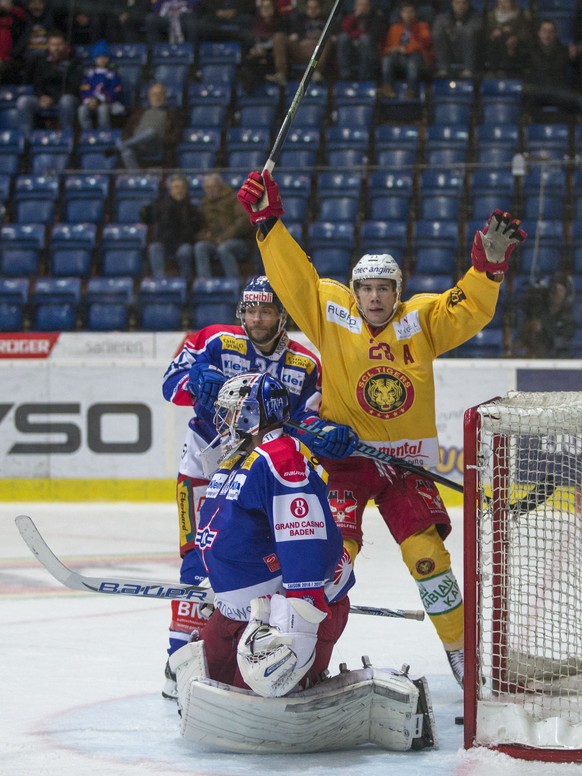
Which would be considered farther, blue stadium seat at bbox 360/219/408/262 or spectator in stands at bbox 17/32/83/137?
spectator in stands at bbox 17/32/83/137

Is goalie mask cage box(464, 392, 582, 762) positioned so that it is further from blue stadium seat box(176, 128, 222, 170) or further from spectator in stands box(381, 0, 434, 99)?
spectator in stands box(381, 0, 434, 99)

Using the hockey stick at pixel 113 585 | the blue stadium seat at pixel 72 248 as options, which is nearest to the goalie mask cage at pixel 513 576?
the hockey stick at pixel 113 585

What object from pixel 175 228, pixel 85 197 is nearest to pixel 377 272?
pixel 175 228

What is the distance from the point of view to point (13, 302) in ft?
27.8

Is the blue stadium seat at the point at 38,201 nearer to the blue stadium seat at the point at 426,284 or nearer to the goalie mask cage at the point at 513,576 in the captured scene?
the blue stadium seat at the point at 426,284

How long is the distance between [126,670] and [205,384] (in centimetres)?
94

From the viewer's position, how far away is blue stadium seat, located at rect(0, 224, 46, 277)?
29.0ft

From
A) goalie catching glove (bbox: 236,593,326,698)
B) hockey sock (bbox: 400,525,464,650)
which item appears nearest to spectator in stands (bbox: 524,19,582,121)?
hockey sock (bbox: 400,525,464,650)

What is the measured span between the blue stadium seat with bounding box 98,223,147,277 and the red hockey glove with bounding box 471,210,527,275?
555 cm

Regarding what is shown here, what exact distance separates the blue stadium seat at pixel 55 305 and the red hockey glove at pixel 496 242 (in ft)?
17.6

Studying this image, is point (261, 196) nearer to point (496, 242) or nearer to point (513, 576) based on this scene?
point (496, 242)

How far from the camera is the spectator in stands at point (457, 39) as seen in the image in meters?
9.91

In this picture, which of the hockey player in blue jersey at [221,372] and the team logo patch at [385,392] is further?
the hockey player in blue jersey at [221,372]

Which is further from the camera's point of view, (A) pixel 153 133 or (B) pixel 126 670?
(A) pixel 153 133
